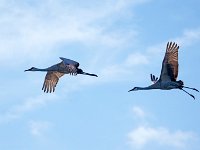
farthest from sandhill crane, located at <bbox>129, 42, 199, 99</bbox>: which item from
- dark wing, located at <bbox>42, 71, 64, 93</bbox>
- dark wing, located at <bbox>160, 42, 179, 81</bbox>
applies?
dark wing, located at <bbox>42, 71, 64, 93</bbox>

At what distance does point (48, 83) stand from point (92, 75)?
20.0ft

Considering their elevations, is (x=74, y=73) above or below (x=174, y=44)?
below

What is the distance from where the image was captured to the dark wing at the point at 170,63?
1785 inches

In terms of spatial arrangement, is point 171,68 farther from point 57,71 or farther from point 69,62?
point 57,71

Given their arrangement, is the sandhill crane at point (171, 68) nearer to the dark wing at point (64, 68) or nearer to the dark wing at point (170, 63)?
the dark wing at point (170, 63)

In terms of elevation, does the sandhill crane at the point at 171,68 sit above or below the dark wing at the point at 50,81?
below

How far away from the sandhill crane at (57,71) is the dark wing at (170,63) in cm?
479

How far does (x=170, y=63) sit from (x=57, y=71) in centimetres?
822

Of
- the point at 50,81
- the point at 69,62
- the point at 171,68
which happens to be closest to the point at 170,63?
the point at 171,68

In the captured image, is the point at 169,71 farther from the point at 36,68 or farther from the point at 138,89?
the point at 36,68

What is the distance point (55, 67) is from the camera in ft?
163

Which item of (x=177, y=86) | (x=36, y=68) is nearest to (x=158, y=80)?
(x=177, y=86)

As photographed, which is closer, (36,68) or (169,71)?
(169,71)

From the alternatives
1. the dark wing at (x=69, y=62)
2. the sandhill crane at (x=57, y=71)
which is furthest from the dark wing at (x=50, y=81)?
the dark wing at (x=69, y=62)
